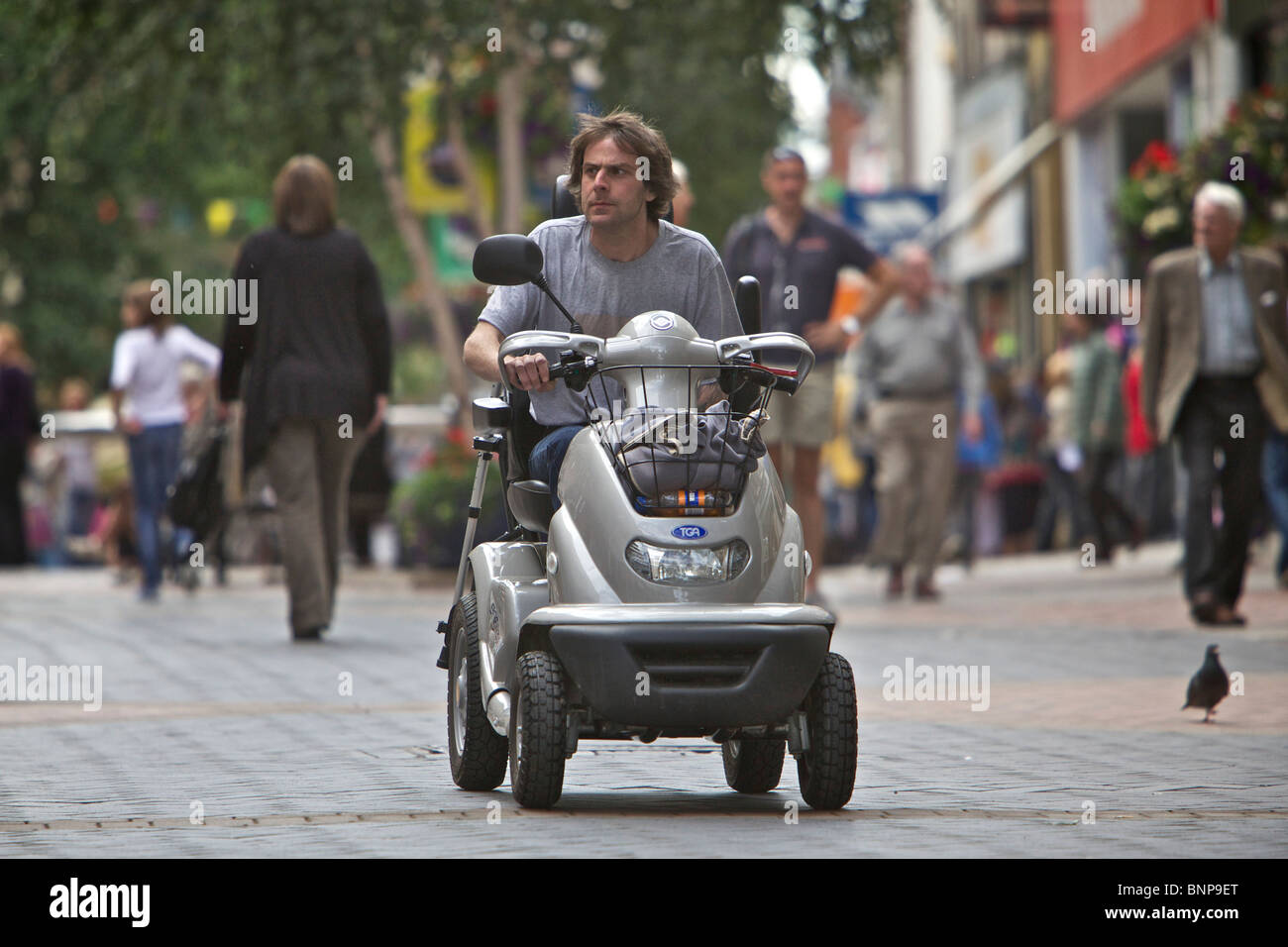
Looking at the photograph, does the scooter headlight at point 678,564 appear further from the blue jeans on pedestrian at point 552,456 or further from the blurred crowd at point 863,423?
the blurred crowd at point 863,423

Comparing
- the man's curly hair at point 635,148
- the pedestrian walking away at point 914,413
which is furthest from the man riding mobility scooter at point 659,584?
the pedestrian walking away at point 914,413

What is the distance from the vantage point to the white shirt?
15109mm

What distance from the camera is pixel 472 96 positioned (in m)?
17.1

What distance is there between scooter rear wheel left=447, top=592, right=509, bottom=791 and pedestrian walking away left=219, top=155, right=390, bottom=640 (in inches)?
190

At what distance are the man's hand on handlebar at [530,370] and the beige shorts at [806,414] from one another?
21.9ft

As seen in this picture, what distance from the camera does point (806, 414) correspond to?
1273 cm

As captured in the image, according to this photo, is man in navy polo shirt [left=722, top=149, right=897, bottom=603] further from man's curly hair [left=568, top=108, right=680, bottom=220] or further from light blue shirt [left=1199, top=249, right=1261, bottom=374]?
man's curly hair [left=568, top=108, right=680, bottom=220]

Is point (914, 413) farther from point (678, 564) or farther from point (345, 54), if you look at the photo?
point (678, 564)
